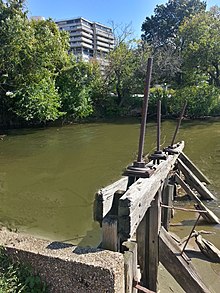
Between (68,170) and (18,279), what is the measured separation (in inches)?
245

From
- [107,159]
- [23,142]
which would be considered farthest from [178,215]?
[23,142]

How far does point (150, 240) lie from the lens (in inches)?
113

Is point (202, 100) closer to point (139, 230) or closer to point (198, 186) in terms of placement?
point (198, 186)

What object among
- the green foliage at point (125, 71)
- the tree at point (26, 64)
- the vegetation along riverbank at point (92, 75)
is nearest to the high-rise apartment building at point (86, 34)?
the green foliage at point (125, 71)

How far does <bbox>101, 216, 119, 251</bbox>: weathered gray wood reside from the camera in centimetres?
208

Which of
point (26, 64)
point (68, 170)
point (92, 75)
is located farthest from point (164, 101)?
point (68, 170)

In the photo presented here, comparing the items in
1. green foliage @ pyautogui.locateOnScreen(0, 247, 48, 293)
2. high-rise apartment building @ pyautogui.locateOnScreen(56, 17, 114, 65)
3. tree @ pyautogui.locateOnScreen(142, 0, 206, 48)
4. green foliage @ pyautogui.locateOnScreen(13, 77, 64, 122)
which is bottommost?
green foliage @ pyautogui.locateOnScreen(0, 247, 48, 293)

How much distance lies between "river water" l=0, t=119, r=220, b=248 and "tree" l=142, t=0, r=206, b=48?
26219 mm

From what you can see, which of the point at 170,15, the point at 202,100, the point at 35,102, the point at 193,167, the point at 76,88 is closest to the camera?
the point at 193,167

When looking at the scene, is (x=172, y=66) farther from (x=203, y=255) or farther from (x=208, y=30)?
(x=203, y=255)

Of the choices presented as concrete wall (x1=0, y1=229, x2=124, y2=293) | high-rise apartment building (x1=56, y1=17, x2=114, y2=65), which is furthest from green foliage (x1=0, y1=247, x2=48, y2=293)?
high-rise apartment building (x1=56, y1=17, x2=114, y2=65)

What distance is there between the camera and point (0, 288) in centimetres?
200

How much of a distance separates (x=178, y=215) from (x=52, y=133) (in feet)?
35.4

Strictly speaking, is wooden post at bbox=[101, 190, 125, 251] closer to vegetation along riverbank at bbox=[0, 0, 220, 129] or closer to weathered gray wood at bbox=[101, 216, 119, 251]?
weathered gray wood at bbox=[101, 216, 119, 251]
